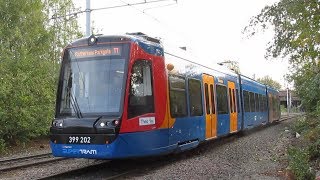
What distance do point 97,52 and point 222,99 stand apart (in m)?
7.05

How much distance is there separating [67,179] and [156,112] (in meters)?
2.56

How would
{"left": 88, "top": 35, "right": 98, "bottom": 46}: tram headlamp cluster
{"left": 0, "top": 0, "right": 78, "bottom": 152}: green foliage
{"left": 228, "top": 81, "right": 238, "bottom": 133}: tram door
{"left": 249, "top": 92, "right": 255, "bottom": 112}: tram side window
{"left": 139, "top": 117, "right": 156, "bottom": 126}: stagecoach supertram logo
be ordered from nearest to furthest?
{"left": 139, "top": 117, "right": 156, "bottom": 126}: stagecoach supertram logo → {"left": 88, "top": 35, "right": 98, "bottom": 46}: tram headlamp cluster → {"left": 0, "top": 0, "right": 78, "bottom": 152}: green foliage → {"left": 228, "top": 81, "right": 238, "bottom": 133}: tram door → {"left": 249, "top": 92, "right": 255, "bottom": 112}: tram side window

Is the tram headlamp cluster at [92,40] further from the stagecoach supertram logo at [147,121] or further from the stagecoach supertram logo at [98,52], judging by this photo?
the stagecoach supertram logo at [147,121]

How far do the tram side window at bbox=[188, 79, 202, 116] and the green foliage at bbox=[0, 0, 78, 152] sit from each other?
727 cm

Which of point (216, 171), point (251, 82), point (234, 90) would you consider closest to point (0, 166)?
point (216, 171)

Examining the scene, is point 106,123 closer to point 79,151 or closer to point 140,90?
point 79,151

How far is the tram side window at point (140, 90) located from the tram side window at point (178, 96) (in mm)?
1041

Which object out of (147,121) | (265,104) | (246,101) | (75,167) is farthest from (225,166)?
(265,104)

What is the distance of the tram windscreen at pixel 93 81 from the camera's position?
10070mm

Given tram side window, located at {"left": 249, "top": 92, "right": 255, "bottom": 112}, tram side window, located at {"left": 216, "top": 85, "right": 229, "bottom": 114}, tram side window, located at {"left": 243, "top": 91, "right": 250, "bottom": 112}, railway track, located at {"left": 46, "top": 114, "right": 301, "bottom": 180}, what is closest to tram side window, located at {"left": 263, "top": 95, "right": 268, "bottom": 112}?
tram side window, located at {"left": 249, "top": 92, "right": 255, "bottom": 112}

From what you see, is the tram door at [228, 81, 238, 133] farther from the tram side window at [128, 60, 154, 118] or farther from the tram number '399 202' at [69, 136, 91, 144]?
the tram number '399 202' at [69, 136, 91, 144]

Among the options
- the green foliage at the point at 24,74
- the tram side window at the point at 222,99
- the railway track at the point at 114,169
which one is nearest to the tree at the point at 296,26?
the tram side window at the point at 222,99

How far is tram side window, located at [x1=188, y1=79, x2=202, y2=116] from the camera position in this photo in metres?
12.9

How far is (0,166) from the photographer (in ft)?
→ 40.5
